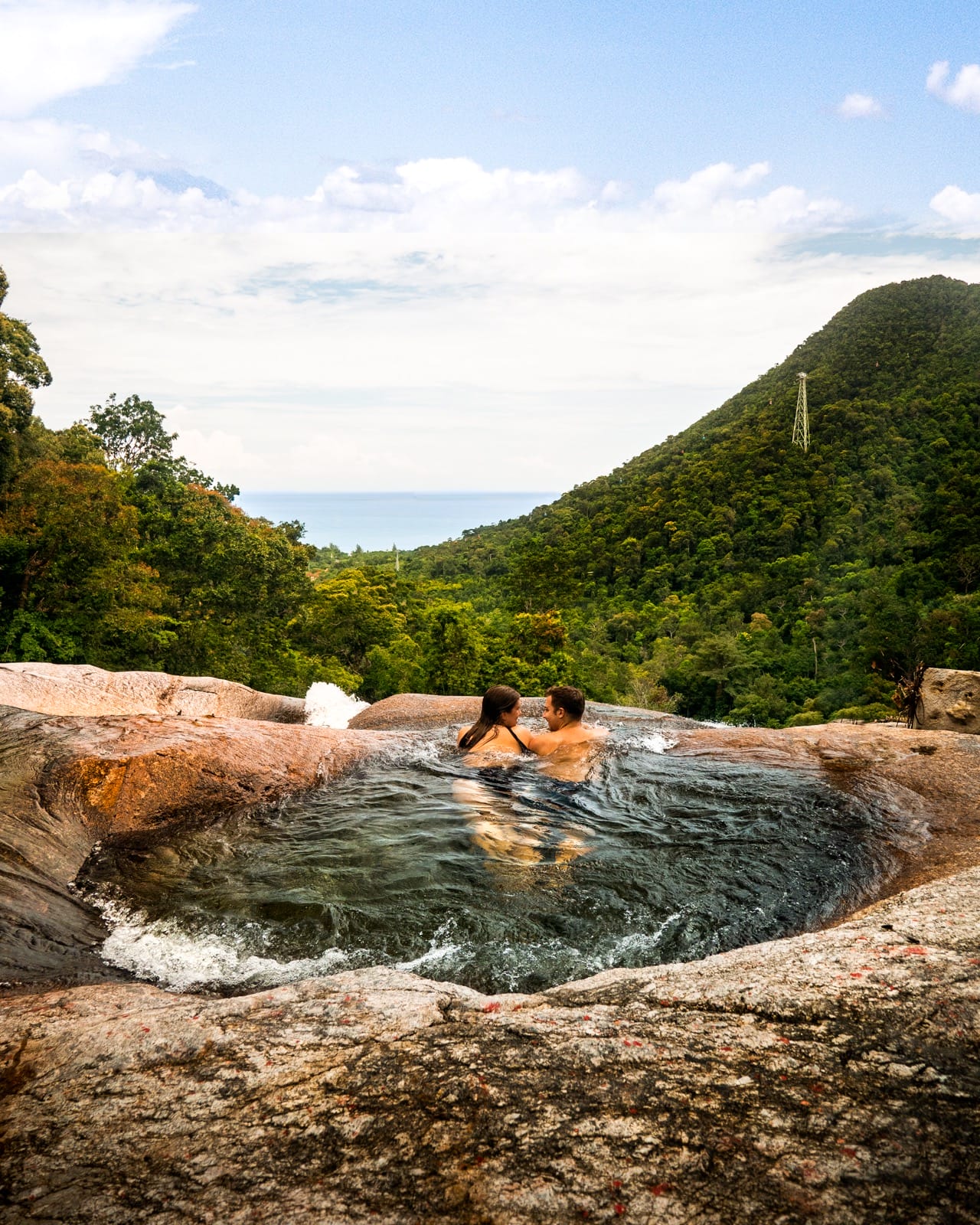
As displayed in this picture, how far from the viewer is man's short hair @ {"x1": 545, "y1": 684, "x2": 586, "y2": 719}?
848 cm

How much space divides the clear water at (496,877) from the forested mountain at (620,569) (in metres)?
13.9

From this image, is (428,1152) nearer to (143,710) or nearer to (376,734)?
(376,734)

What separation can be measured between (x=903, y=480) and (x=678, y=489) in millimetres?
12001

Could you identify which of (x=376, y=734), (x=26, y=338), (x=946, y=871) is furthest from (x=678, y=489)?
(x=946, y=871)

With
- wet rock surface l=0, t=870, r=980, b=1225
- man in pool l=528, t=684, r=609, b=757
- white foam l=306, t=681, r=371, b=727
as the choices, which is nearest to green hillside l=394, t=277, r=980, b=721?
white foam l=306, t=681, r=371, b=727

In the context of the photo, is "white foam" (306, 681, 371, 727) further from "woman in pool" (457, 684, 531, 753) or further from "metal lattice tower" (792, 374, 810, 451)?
"metal lattice tower" (792, 374, 810, 451)

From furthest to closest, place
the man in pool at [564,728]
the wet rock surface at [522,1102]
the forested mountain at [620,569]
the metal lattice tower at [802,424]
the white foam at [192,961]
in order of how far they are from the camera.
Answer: the metal lattice tower at [802,424], the forested mountain at [620,569], the man in pool at [564,728], the white foam at [192,961], the wet rock surface at [522,1102]

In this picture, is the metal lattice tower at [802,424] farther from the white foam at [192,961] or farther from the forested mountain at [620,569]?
the white foam at [192,961]

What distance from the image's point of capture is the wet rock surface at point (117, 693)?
1041cm

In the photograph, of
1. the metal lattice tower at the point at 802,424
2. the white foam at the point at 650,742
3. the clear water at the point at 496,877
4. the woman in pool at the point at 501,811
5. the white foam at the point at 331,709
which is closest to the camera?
the clear water at the point at 496,877

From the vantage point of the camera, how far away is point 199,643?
2248cm

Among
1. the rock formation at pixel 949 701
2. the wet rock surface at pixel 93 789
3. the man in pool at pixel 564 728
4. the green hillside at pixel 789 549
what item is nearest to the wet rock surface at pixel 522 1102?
the wet rock surface at pixel 93 789

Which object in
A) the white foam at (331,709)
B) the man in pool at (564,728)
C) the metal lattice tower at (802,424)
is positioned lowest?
the white foam at (331,709)

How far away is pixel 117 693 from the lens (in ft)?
37.8
